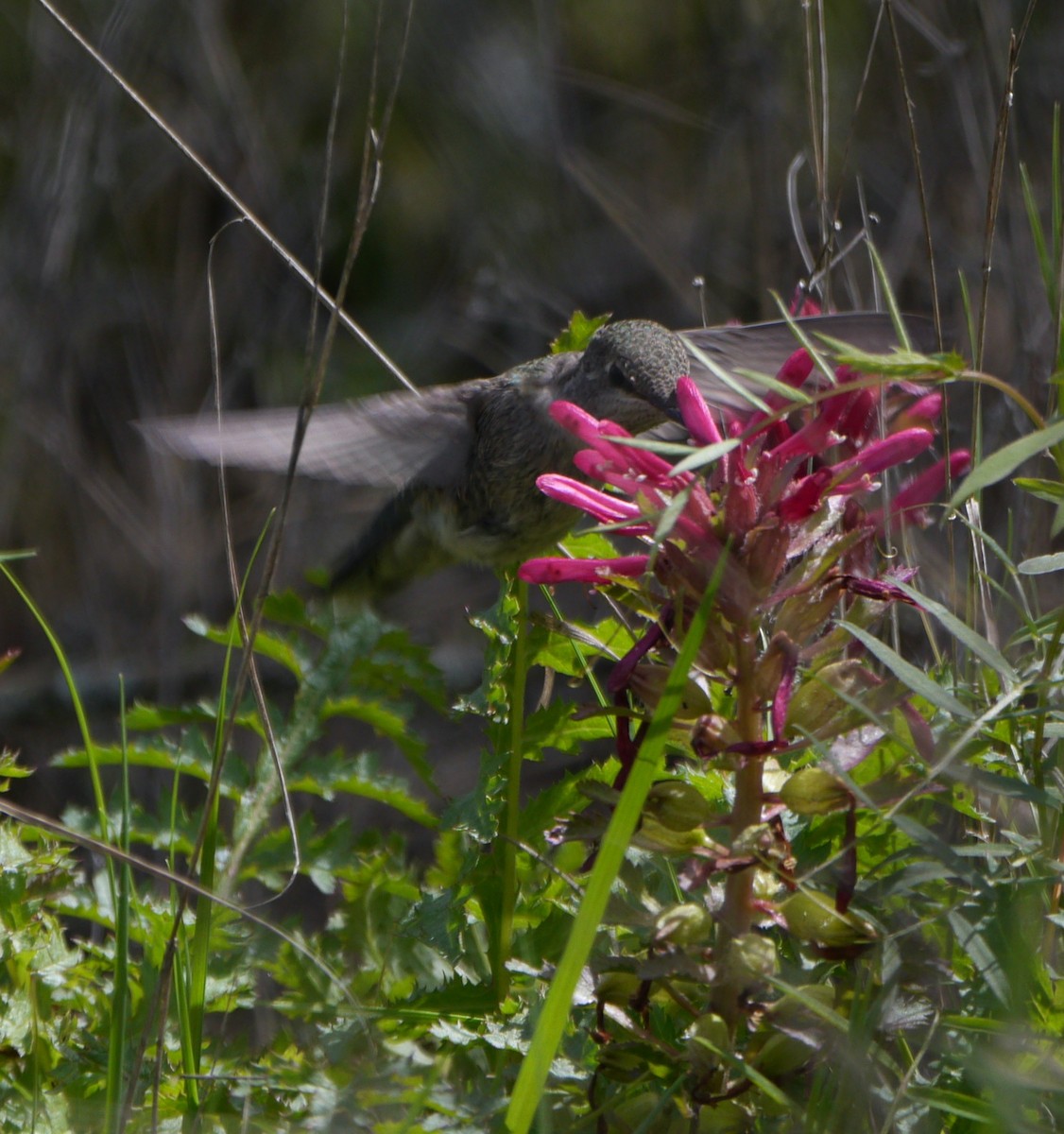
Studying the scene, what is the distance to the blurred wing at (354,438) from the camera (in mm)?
1426

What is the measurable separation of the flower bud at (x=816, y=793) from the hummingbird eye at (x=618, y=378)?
2.80 ft

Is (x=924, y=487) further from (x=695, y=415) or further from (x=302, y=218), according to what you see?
(x=302, y=218)

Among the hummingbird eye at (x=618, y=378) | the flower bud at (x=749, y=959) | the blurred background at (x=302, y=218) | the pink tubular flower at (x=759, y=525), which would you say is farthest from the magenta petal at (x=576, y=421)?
the blurred background at (x=302, y=218)

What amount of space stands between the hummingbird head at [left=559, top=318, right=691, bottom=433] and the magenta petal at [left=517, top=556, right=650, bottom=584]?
624 millimetres

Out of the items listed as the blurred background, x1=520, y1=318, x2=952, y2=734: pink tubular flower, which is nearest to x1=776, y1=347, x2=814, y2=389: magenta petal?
x1=520, y1=318, x2=952, y2=734: pink tubular flower

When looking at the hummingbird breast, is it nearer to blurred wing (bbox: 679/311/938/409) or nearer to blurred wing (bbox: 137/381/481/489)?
blurred wing (bbox: 137/381/481/489)

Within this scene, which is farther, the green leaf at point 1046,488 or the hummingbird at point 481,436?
the hummingbird at point 481,436

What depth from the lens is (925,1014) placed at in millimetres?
832

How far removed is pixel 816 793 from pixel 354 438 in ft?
3.11

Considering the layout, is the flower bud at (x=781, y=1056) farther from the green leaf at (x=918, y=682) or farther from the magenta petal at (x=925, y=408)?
the magenta petal at (x=925, y=408)

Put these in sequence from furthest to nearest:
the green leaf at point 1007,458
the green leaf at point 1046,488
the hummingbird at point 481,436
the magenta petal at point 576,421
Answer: the hummingbird at point 481,436
the magenta petal at point 576,421
the green leaf at point 1046,488
the green leaf at point 1007,458

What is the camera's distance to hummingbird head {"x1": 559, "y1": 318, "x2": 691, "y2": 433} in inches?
63.7

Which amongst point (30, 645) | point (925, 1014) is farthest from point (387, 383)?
point (925, 1014)

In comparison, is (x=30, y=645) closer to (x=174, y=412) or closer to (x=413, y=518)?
(x=174, y=412)
